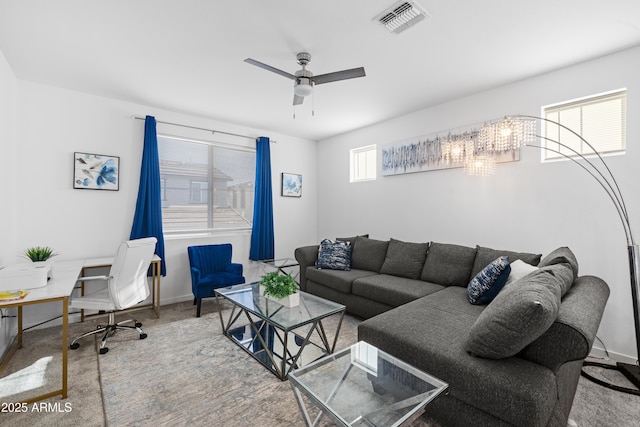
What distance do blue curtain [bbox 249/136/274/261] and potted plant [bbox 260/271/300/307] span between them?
210 centimetres

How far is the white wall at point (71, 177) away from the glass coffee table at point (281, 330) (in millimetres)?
1713

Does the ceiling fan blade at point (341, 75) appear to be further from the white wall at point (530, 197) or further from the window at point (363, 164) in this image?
the window at point (363, 164)

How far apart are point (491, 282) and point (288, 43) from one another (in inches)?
104

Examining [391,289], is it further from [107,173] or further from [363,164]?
[107,173]

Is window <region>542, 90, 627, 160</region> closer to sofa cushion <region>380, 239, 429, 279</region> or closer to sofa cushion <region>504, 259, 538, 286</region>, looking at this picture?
sofa cushion <region>504, 259, 538, 286</region>

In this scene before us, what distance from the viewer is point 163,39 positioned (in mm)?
2367

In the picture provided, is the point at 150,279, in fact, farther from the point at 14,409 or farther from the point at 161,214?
the point at 14,409

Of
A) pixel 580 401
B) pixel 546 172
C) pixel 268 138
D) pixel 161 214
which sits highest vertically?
pixel 268 138

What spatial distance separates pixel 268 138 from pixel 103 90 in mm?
2242

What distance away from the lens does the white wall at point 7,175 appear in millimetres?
2590

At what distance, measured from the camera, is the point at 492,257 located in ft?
9.69

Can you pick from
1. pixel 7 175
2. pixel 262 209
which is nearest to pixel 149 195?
pixel 7 175

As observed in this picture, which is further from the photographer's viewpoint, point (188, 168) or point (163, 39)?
point (188, 168)

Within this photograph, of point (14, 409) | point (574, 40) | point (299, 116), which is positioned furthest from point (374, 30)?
point (14, 409)
